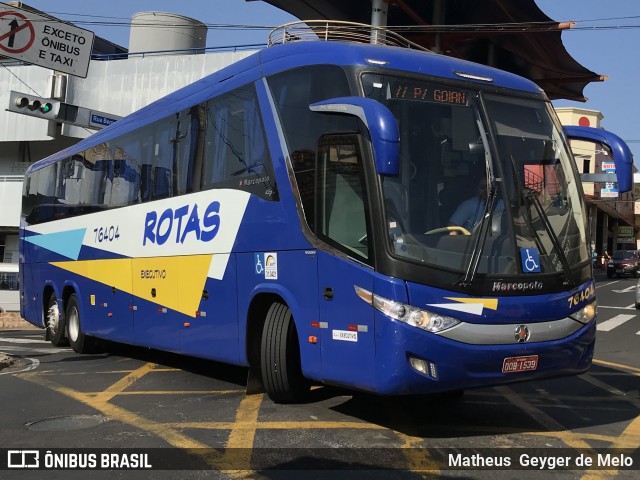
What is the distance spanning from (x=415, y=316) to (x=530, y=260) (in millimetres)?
1251

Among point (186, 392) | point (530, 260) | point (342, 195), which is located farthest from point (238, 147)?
point (530, 260)

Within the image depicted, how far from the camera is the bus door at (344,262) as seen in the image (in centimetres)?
586

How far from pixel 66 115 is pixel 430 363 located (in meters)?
17.0

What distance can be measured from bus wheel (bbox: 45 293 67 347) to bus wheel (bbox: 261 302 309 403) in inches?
312

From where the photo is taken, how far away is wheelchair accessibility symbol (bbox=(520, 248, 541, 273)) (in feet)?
19.7

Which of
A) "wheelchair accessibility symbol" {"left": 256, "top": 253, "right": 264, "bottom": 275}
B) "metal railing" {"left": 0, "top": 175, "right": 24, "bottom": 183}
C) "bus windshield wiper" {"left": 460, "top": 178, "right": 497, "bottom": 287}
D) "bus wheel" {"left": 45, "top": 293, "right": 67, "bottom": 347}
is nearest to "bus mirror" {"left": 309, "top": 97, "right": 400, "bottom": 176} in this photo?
"bus windshield wiper" {"left": 460, "top": 178, "right": 497, "bottom": 287}

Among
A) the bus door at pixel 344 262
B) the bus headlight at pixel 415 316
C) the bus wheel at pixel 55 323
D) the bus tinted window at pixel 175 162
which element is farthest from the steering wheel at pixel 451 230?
the bus wheel at pixel 55 323

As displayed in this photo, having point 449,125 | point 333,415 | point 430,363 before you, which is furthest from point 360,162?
point 333,415

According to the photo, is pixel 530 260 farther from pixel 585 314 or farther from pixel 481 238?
pixel 585 314

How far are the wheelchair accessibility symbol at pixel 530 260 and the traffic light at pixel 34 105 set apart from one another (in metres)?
16.7

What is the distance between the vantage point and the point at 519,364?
593 cm

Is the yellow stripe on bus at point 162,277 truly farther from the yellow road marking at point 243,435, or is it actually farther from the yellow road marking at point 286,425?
the yellow road marking at point 286,425

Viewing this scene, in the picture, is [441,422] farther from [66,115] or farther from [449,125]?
[66,115]

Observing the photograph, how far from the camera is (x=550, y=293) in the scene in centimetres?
611
